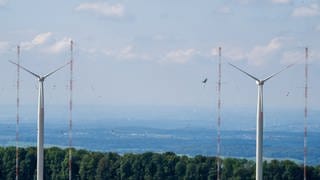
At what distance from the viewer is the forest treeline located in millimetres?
67188

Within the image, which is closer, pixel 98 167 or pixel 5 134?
pixel 98 167

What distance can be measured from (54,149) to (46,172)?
280cm

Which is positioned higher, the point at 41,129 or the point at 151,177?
the point at 41,129

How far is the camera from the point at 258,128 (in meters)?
43.2

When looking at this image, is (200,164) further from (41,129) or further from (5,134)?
(5,134)

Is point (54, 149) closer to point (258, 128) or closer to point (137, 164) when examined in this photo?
point (137, 164)

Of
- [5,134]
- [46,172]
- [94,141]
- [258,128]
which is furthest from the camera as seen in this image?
[94,141]

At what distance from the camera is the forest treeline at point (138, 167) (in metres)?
67.2

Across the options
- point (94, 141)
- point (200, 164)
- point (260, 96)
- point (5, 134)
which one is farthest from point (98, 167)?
point (94, 141)

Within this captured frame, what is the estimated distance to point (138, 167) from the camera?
71.9m

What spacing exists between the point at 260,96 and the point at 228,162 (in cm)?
2614

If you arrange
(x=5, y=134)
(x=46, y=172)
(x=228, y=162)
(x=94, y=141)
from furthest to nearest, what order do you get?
(x=94, y=141)
(x=5, y=134)
(x=46, y=172)
(x=228, y=162)

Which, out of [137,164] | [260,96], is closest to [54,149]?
[137,164]

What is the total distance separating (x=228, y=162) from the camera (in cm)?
6900
